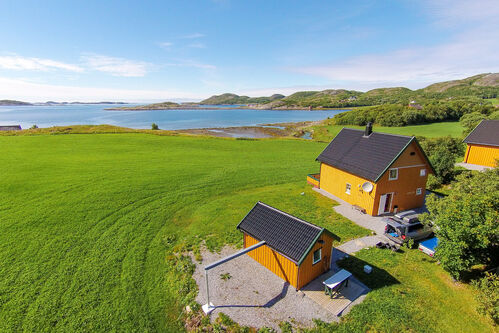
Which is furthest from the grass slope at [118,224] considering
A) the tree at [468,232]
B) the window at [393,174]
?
the tree at [468,232]

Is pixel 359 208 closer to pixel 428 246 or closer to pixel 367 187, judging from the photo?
pixel 367 187

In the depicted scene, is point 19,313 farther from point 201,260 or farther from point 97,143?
point 97,143

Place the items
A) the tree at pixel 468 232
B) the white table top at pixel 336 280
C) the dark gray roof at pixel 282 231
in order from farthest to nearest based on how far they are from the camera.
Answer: the dark gray roof at pixel 282 231 → the white table top at pixel 336 280 → the tree at pixel 468 232

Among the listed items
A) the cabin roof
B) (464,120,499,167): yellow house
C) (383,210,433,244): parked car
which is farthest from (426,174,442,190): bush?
(383,210,433,244): parked car

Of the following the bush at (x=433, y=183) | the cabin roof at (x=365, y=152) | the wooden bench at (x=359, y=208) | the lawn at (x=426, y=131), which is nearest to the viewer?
the cabin roof at (x=365, y=152)

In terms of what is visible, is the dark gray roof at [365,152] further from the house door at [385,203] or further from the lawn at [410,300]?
the lawn at [410,300]

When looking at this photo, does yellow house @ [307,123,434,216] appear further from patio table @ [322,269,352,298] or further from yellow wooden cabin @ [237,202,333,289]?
patio table @ [322,269,352,298]

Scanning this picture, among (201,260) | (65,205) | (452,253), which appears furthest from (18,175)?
(452,253)

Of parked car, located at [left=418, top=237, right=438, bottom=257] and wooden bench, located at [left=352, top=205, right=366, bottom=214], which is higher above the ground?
parked car, located at [left=418, top=237, right=438, bottom=257]
